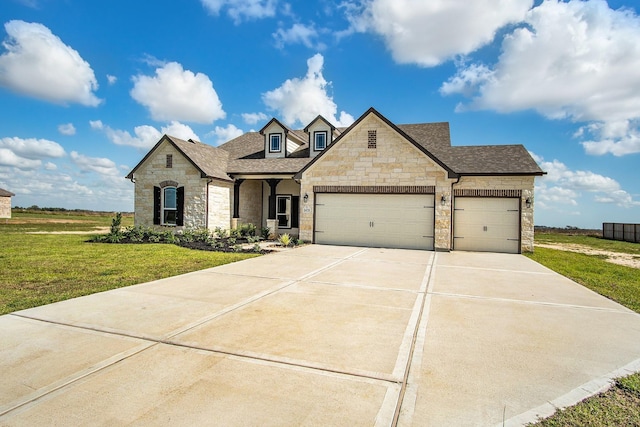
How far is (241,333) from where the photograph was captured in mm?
4691

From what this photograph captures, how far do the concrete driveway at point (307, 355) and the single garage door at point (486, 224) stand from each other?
8.72 meters

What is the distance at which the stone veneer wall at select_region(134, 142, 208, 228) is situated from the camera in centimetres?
1870

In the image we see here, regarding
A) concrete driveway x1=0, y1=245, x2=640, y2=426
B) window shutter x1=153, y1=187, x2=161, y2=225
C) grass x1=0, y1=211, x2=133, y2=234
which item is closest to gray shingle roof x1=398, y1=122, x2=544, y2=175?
concrete driveway x1=0, y1=245, x2=640, y2=426

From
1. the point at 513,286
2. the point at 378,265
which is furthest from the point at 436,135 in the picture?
the point at 513,286

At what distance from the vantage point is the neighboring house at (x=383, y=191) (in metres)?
15.5

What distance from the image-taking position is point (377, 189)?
52.6 feet

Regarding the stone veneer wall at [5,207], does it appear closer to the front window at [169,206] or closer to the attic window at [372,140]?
the front window at [169,206]

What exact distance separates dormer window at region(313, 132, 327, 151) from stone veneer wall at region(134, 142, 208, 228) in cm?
695

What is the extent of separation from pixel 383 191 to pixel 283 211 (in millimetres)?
7845

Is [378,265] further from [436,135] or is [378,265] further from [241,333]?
[436,135]

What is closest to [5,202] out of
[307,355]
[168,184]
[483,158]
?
[168,184]

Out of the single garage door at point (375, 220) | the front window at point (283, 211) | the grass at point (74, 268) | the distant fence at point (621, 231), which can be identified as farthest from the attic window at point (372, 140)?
the distant fence at point (621, 231)

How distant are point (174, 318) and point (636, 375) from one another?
589 cm

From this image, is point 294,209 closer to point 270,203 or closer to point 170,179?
point 270,203
